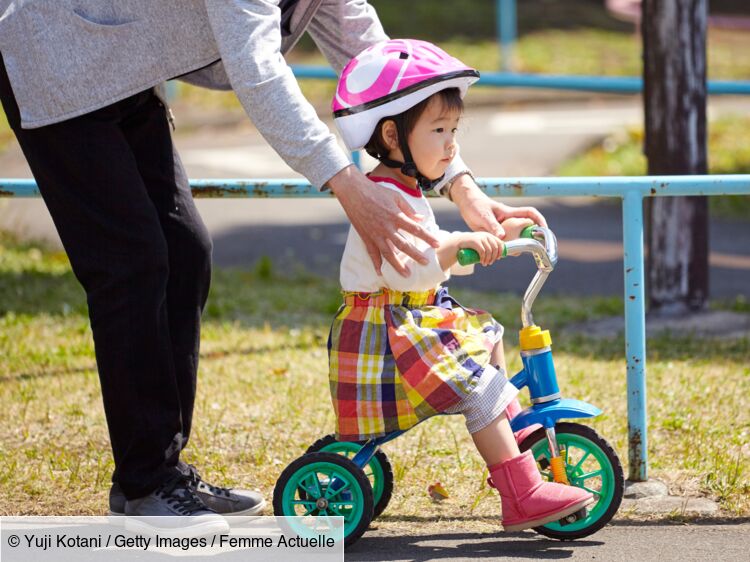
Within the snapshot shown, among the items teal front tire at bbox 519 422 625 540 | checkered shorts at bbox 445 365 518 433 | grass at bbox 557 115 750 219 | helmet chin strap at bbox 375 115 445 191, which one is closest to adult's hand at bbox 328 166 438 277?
helmet chin strap at bbox 375 115 445 191

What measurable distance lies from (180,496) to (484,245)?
102cm

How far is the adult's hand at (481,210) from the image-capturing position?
3.20m

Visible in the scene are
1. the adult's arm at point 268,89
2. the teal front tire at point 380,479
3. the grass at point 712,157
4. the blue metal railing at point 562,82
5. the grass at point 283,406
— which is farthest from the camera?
the grass at point 712,157

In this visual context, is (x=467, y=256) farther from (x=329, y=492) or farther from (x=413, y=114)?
(x=329, y=492)

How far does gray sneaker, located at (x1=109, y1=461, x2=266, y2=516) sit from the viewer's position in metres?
3.32

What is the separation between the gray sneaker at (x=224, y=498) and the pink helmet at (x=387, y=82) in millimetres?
999

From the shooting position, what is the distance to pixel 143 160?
126 inches

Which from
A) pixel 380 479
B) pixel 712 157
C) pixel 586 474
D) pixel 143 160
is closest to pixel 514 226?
pixel 586 474

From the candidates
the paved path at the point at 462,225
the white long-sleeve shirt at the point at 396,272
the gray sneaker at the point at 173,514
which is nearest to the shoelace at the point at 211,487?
the gray sneaker at the point at 173,514

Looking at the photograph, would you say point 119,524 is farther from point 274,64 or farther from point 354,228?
point 274,64

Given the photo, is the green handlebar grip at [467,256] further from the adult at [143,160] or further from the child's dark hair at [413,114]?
the child's dark hair at [413,114]

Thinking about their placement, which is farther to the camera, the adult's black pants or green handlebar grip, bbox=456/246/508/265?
the adult's black pants

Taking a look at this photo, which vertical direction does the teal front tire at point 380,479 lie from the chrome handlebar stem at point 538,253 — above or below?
below

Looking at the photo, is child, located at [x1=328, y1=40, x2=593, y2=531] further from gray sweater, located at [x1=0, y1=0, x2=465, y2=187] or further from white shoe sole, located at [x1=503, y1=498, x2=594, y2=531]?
gray sweater, located at [x1=0, y1=0, x2=465, y2=187]
